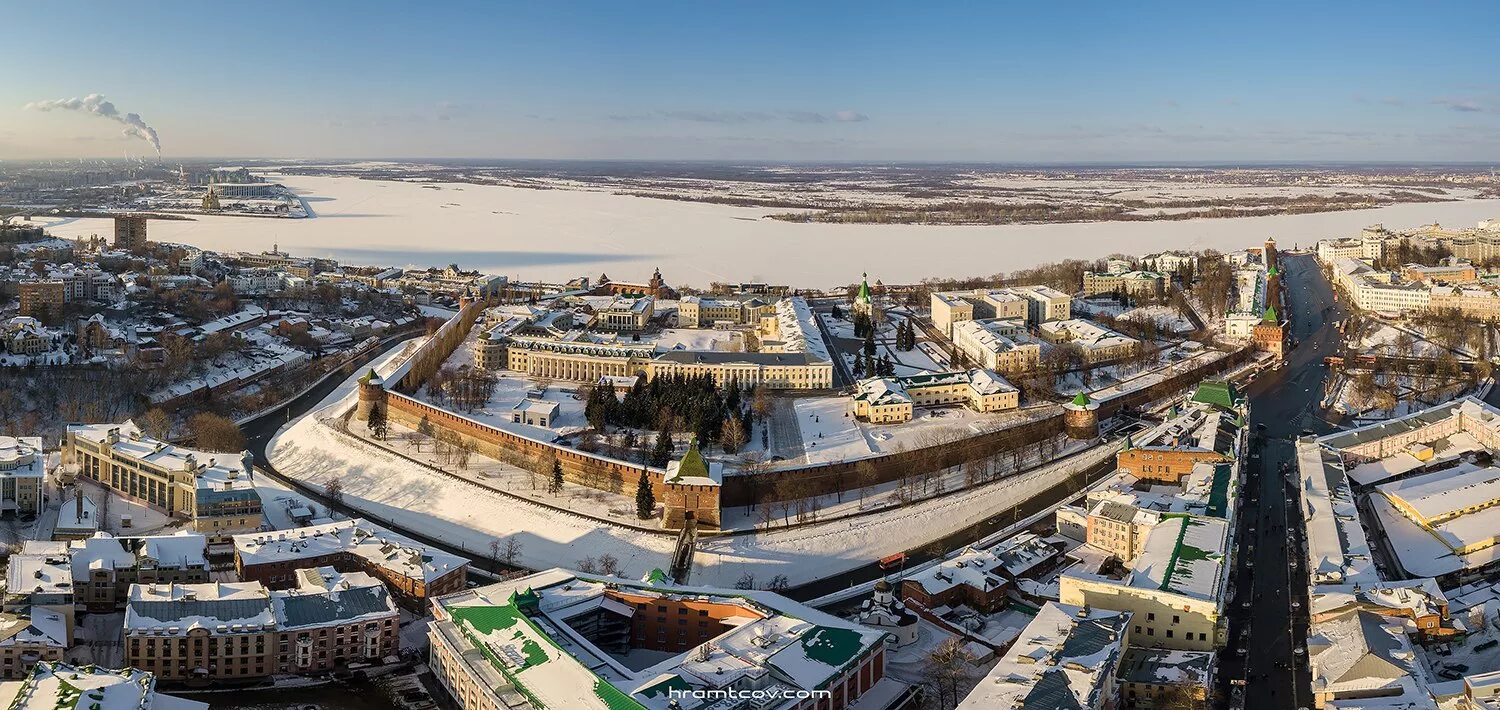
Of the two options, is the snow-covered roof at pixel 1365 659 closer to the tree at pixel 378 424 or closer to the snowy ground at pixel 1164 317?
the tree at pixel 378 424

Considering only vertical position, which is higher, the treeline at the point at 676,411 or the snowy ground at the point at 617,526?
the treeline at the point at 676,411

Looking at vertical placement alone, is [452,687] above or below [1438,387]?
below

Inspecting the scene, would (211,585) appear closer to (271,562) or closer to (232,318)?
(271,562)

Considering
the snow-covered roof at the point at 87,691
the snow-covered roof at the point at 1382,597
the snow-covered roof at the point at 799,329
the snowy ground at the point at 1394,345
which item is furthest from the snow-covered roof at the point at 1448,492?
the snow-covered roof at the point at 87,691

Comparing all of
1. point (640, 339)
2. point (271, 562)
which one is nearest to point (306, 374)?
point (640, 339)

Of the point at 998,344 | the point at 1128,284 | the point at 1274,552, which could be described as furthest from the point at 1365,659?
the point at 1128,284

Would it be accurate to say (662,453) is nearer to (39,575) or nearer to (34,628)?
(39,575)

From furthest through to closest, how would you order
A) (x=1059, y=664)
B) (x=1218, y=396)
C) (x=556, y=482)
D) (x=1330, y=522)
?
1. (x=1218, y=396)
2. (x=556, y=482)
3. (x=1330, y=522)
4. (x=1059, y=664)
